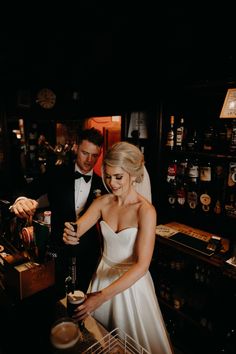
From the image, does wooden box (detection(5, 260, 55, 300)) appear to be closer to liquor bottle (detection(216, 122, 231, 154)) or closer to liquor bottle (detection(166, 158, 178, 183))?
liquor bottle (detection(166, 158, 178, 183))

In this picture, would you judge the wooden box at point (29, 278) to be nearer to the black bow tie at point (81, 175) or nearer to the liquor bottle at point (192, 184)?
the black bow tie at point (81, 175)

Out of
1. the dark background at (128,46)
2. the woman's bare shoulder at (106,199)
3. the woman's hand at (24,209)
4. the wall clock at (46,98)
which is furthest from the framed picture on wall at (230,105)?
the wall clock at (46,98)

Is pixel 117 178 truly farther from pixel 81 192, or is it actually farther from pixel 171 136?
pixel 171 136

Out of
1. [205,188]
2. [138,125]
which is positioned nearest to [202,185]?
[205,188]

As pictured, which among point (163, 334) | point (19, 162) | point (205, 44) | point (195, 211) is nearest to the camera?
point (163, 334)

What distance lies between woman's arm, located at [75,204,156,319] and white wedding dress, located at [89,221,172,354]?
150mm

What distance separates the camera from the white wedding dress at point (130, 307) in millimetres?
1896

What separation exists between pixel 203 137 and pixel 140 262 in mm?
2030

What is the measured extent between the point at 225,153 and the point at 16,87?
4149 millimetres

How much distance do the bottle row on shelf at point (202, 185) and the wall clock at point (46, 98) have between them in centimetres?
307

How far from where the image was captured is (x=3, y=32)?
8.64 feet

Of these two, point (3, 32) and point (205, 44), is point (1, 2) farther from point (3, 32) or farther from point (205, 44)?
point (205, 44)

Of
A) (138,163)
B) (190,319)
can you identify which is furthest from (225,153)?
(190,319)

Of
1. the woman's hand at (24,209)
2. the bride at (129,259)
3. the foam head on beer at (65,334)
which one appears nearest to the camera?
the foam head on beer at (65,334)
